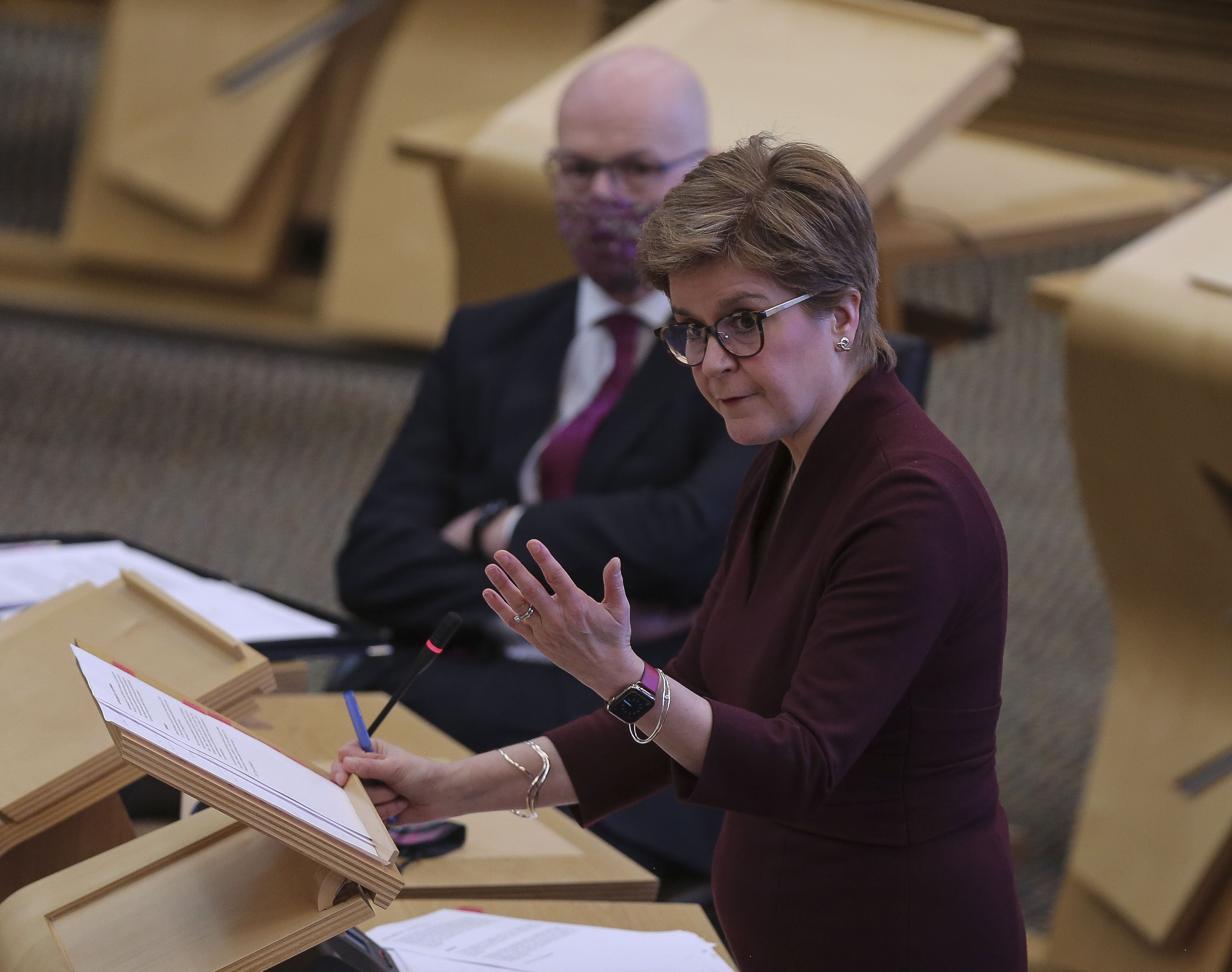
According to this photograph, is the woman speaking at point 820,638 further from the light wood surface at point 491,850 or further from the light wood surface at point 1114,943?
the light wood surface at point 1114,943

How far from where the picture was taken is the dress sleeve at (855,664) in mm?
1104

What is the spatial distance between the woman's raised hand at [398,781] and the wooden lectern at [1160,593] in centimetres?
140

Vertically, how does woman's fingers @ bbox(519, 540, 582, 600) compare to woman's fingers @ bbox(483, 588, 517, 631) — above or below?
above

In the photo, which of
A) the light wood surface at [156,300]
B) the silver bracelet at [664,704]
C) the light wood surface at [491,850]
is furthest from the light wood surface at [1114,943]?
the light wood surface at [156,300]

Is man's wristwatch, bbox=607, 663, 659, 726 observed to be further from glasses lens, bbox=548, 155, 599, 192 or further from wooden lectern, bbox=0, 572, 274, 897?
glasses lens, bbox=548, 155, 599, 192

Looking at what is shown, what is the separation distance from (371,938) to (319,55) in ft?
14.0

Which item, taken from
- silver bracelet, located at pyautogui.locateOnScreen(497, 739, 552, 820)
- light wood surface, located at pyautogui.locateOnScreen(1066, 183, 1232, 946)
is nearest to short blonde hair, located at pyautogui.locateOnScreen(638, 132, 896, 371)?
silver bracelet, located at pyautogui.locateOnScreen(497, 739, 552, 820)

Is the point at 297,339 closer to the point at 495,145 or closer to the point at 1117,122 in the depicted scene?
the point at 495,145

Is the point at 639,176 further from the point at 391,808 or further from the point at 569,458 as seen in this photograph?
the point at 391,808

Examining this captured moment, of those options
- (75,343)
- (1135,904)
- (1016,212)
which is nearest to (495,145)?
(1016,212)

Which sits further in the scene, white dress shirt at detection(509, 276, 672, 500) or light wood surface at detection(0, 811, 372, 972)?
white dress shirt at detection(509, 276, 672, 500)

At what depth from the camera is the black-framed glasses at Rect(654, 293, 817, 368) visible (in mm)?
1178

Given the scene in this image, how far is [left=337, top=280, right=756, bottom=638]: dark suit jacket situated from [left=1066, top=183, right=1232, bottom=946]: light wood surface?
0.65m

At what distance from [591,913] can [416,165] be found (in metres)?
3.70
